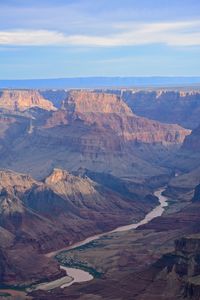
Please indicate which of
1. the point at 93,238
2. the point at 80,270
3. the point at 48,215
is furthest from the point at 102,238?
the point at 80,270

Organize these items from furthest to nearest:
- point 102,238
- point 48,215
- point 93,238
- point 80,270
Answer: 1. point 48,215
2. point 93,238
3. point 102,238
4. point 80,270

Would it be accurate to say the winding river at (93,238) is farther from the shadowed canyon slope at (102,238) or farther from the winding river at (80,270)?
the shadowed canyon slope at (102,238)

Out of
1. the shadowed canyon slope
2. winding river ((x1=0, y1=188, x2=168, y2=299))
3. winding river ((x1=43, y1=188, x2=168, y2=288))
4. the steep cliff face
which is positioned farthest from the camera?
the steep cliff face

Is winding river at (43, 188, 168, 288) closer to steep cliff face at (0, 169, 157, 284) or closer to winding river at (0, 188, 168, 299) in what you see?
winding river at (0, 188, 168, 299)

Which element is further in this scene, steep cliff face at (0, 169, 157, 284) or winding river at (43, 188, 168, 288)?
steep cliff face at (0, 169, 157, 284)

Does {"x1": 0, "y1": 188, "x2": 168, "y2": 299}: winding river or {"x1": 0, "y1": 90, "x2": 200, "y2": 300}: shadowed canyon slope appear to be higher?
{"x1": 0, "y1": 90, "x2": 200, "y2": 300}: shadowed canyon slope

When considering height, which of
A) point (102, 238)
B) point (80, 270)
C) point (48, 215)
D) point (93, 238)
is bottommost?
point (93, 238)

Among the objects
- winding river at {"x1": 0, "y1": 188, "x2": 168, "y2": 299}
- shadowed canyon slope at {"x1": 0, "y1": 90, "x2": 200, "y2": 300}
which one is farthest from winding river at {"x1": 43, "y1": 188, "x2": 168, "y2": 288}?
shadowed canyon slope at {"x1": 0, "y1": 90, "x2": 200, "y2": 300}

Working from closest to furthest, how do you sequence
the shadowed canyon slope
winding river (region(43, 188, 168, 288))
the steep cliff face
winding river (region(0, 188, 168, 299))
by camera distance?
the shadowed canyon slope → winding river (region(0, 188, 168, 299)) → winding river (region(43, 188, 168, 288)) → the steep cliff face

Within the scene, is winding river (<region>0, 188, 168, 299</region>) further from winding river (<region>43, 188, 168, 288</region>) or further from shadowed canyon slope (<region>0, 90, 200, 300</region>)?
shadowed canyon slope (<region>0, 90, 200, 300</region>)

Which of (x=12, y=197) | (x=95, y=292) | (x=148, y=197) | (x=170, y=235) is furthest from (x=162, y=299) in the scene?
(x=148, y=197)

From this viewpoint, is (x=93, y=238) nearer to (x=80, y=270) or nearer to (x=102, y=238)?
(x=102, y=238)

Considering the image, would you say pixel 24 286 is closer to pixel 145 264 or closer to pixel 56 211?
pixel 145 264
